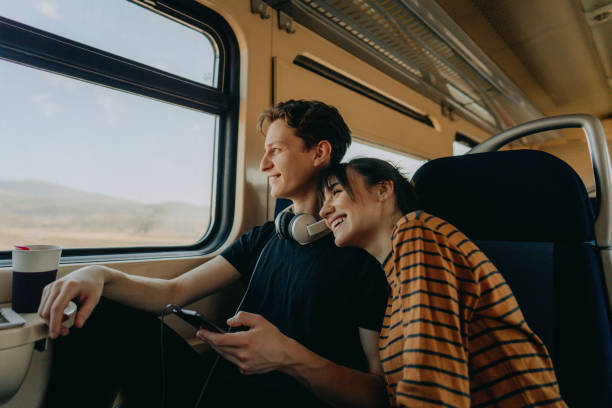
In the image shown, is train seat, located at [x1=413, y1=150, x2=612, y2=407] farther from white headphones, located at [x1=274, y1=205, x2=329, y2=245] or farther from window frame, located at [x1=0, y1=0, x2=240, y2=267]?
window frame, located at [x1=0, y1=0, x2=240, y2=267]

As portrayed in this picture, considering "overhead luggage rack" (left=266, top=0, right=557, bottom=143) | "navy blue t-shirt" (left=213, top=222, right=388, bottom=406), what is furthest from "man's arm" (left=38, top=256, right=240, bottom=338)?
"overhead luggage rack" (left=266, top=0, right=557, bottom=143)

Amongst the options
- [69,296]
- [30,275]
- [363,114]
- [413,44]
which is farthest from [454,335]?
[413,44]

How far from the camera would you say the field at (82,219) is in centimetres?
130

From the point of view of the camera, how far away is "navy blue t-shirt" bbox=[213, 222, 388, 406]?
0.97 m

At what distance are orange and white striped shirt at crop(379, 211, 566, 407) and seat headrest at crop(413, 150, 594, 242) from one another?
29 centimetres

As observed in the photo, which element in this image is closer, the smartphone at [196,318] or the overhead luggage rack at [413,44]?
the smartphone at [196,318]

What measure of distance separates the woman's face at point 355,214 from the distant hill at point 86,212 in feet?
3.09

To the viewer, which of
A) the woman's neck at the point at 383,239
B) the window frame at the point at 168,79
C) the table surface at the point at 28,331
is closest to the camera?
the table surface at the point at 28,331

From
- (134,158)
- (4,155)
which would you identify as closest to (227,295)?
(134,158)

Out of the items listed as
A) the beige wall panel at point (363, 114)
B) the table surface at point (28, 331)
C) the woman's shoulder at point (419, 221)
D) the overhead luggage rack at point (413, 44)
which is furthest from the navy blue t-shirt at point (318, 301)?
the overhead luggage rack at point (413, 44)

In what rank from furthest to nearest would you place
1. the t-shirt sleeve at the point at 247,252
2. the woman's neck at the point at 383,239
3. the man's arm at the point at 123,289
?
the t-shirt sleeve at the point at 247,252, the woman's neck at the point at 383,239, the man's arm at the point at 123,289

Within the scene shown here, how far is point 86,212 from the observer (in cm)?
145

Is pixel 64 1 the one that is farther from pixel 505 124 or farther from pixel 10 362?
pixel 505 124

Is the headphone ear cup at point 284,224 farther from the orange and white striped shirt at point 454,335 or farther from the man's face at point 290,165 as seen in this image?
the orange and white striped shirt at point 454,335
